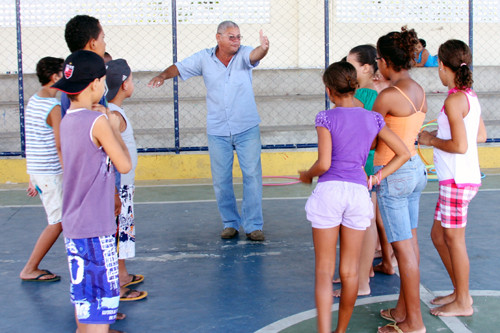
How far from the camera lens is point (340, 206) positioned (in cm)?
332

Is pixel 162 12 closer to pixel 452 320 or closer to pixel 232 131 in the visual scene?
pixel 232 131

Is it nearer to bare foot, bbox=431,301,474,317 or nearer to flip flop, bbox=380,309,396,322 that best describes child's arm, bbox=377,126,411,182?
flip flop, bbox=380,309,396,322

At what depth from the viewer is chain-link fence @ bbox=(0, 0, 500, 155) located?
11.5m

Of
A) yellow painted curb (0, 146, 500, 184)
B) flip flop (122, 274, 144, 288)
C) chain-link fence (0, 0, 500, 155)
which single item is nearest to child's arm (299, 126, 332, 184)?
flip flop (122, 274, 144, 288)

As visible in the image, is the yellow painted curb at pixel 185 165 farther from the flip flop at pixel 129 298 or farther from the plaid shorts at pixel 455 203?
the plaid shorts at pixel 455 203

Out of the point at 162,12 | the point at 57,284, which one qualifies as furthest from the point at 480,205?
the point at 162,12

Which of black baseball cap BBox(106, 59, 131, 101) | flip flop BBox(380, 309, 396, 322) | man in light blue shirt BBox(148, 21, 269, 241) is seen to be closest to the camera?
Result: flip flop BBox(380, 309, 396, 322)

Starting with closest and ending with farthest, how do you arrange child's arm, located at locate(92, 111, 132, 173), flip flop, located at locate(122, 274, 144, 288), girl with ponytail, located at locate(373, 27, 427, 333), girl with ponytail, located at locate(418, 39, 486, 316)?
child's arm, located at locate(92, 111, 132, 173)
girl with ponytail, located at locate(373, 27, 427, 333)
girl with ponytail, located at locate(418, 39, 486, 316)
flip flop, located at locate(122, 274, 144, 288)

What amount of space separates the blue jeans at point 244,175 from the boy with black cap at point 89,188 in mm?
2771

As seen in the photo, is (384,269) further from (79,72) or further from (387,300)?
(79,72)

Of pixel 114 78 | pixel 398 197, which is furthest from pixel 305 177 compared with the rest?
pixel 114 78

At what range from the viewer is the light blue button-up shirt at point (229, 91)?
5918mm

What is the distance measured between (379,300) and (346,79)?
1.67m

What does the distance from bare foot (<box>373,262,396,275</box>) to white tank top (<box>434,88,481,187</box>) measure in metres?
1.09
